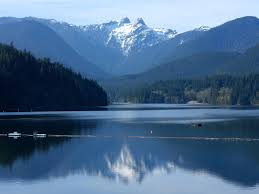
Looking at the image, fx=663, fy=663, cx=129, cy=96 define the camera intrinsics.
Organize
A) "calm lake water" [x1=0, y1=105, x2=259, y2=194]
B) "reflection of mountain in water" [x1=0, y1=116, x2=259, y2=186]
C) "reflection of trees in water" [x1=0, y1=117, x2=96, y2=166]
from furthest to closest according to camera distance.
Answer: "reflection of trees in water" [x1=0, y1=117, x2=96, y2=166] → "reflection of mountain in water" [x1=0, y1=116, x2=259, y2=186] → "calm lake water" [x1=0, y1=105, x2=259, y2=194]

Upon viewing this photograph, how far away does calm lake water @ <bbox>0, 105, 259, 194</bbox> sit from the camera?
65.0m

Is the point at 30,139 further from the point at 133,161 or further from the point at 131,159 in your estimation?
the point at 133,161

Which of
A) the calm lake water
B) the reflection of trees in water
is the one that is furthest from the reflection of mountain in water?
the reflection of trees in water

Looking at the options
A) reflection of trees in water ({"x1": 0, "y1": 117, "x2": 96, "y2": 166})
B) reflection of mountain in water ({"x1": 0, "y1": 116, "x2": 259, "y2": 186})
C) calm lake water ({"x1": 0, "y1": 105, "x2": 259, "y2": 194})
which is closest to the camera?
calm lake water ({"x1": 0, "y1": 105, "x2": 259, "y2": 194})

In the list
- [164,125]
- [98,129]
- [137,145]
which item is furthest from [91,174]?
[164,125]

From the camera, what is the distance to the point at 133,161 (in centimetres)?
8275

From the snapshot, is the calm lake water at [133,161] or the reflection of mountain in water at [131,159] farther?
the reflection of mountain in water at [131,159]

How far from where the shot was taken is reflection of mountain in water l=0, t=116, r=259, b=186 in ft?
238

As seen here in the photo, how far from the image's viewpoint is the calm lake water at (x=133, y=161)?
65000 millimetres

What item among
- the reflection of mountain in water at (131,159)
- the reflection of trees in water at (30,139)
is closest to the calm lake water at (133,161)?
the reflection of mountain in water at (131,159)

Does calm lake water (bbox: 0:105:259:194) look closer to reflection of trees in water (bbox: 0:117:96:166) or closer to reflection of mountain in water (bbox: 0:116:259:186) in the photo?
reflection of mountain in water (bbox: 0:116:259:186)

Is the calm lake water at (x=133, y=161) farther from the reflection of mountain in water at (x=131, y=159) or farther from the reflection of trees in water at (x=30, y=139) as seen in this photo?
the reflection of trees in water at (x=30, y=139)

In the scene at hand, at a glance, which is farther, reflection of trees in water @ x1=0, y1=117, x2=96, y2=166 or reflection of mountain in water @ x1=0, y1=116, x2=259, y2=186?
reflection of trees in water @ x1=0, y1=117, x2=96, y2=166

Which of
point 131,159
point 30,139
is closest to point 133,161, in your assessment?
point 131,159
